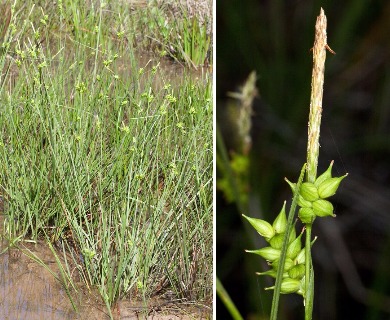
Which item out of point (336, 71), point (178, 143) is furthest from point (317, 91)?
point (336, 71)

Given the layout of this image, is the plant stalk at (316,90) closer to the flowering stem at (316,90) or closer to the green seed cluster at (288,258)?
the flowering stem at (316,90)

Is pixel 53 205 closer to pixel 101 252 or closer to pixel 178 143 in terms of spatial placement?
pixel 101 252

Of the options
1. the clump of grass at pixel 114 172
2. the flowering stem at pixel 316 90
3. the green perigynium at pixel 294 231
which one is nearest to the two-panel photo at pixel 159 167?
the clump of grass at pixel 114 172

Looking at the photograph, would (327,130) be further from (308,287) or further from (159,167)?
(308,287)

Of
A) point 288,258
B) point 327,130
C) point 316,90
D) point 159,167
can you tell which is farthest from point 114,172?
point 316,90

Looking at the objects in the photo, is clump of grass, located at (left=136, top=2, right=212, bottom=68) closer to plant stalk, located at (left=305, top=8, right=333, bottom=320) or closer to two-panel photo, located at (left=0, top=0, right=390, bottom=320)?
two-panel photo, located at (left=0, top=0, right=390, bottom=320)
